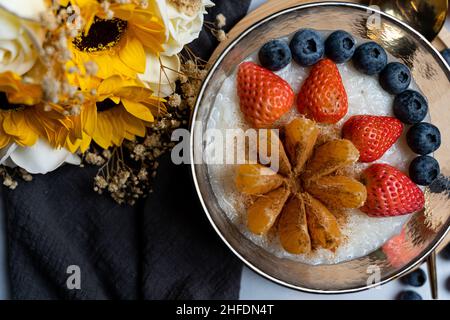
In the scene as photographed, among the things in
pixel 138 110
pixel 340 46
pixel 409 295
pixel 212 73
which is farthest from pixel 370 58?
pixel 409 295

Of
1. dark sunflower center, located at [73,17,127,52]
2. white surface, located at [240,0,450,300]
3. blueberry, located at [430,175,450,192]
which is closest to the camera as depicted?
dark sunflower center, located at [73,17,127,52]

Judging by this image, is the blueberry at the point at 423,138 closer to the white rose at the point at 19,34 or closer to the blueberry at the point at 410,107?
the blueberry at the point at 410,107

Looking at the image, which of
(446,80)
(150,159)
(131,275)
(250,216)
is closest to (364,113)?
(446,80)

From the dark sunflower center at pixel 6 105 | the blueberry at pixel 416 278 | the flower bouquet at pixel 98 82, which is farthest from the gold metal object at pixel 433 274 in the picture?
the dark sunflower center at pixel 6 105

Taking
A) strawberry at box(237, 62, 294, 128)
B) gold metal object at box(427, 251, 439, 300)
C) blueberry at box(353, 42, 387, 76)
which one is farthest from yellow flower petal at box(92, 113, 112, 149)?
gold metal object at box(427, 251, 439, 300)

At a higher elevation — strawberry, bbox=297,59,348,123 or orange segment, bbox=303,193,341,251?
strawberry, bbox=297,59,348,123

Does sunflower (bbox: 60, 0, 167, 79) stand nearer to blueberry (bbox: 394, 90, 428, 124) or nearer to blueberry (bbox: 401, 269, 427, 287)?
blueberry (bbox: 394, 90, 428, 124)
